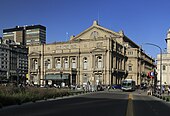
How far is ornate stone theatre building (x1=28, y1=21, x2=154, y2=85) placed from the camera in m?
114

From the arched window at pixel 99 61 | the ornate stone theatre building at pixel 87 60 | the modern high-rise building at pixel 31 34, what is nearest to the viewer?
the ornate stone theatre building at pixel 87 60

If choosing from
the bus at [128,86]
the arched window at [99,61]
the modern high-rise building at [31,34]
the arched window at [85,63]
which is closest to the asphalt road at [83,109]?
the bus at [128,86]

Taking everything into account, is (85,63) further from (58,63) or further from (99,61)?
(58,63)

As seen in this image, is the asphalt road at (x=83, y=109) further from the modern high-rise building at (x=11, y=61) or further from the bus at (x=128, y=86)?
the modern high-rise building at (x=11, y=61)

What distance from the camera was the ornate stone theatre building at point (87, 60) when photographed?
114m

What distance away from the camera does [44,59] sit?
128m

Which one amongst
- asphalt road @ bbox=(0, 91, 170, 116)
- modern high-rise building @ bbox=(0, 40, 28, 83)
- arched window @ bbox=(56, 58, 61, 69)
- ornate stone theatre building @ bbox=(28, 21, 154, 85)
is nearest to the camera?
asphalt road @ bbox=(0, 91, 170, 116)

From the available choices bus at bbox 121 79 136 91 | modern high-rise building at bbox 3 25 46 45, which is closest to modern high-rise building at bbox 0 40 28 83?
modern high-rise building at bbox 3 25 46 45

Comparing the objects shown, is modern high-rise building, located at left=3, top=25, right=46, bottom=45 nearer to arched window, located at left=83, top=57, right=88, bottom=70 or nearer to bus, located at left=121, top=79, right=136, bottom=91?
arched window, located at left=83, top=57, right=88, bottom=70

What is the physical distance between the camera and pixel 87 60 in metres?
119

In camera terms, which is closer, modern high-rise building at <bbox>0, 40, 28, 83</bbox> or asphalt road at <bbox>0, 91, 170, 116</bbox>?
asphalt road at <bbox>0, 91, 170, 116</bbox>

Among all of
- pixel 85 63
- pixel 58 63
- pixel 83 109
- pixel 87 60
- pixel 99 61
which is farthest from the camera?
pixel 58 63

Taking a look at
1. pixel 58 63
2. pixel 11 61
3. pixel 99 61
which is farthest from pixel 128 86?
pixel 11 61

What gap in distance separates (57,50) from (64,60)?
5777 millimetres
